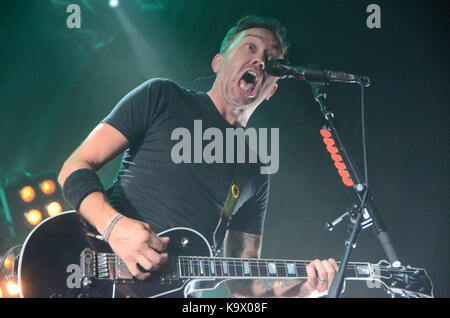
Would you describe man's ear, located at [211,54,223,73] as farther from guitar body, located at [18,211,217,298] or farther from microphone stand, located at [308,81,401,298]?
guitar body, located at [18,211,217,298]

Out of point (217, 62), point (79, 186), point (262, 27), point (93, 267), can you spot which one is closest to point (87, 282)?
point (93, 267)

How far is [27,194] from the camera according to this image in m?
2.34

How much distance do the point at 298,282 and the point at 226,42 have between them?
2.01m

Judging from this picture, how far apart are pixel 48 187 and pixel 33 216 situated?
0.21 metres

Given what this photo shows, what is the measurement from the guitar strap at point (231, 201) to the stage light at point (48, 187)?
1.16 metres

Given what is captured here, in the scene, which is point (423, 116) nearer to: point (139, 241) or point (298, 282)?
point (298, 282)

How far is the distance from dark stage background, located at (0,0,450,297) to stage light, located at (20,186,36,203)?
49cm

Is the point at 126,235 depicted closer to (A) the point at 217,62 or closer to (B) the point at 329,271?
(B) the point at 329,271

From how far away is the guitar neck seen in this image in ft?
5.83

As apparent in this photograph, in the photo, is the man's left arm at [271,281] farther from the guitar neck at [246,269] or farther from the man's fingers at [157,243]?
the man's fingers at [157,243]

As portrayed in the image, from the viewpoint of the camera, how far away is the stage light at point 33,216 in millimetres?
2324

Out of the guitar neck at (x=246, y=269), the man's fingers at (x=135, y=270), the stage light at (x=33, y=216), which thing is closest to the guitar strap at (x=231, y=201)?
the guitar neck at (x=246, y=269)

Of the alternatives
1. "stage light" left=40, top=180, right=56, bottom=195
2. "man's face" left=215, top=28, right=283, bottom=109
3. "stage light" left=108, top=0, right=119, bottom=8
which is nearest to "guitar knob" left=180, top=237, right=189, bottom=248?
"stage light" left=40, top=180, right=56, bottom=195
